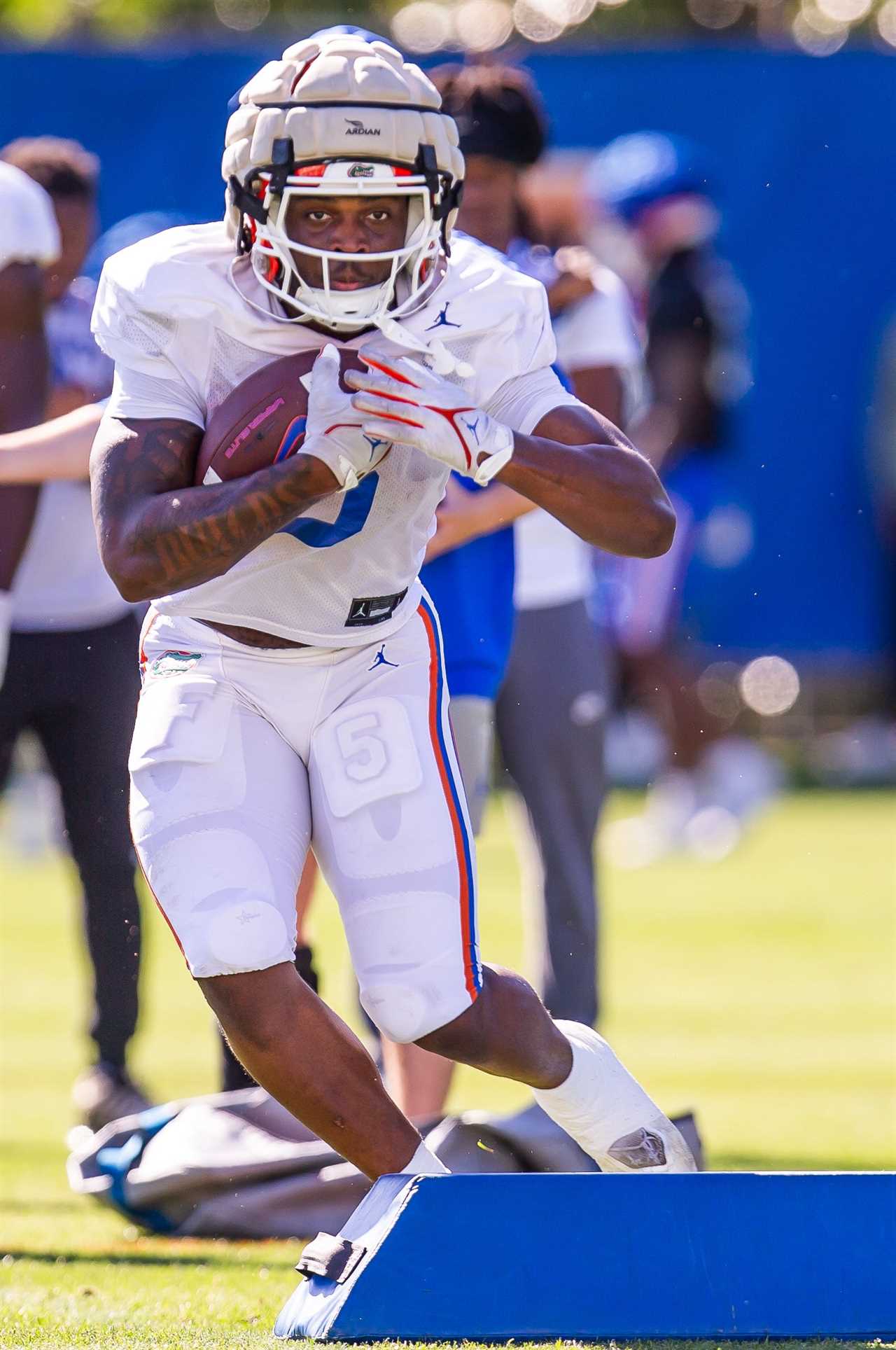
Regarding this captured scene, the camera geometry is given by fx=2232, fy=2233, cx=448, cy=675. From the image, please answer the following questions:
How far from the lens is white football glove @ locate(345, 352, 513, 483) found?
3270 mm

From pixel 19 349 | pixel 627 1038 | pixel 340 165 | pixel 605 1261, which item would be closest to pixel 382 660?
pixel 340 165

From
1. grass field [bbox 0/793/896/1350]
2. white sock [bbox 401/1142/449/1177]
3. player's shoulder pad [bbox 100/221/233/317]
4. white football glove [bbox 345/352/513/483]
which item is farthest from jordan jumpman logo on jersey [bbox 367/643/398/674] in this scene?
grass field [bbox 0/793/896/1350]

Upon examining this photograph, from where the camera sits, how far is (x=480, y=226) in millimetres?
4879

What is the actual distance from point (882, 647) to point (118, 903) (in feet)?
29.2

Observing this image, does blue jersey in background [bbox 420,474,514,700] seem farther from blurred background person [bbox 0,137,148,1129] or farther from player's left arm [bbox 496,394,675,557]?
player's left arm [bbox 496,394,675,557]

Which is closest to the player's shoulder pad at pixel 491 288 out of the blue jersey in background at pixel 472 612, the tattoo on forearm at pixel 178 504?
the tattoo on forearm at pixel 178 504

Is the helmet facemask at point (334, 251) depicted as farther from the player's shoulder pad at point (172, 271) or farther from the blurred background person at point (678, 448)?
the blurred background person at point (678, 448)

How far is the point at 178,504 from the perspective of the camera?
3.35 metres

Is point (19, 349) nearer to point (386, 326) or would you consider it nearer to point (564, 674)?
point (386, 326)

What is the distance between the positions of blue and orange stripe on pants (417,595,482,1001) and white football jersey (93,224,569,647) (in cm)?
13

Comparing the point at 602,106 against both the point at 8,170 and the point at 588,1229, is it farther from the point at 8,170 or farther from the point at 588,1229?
the point at 588,1229

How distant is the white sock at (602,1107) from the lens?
3748 millimetres

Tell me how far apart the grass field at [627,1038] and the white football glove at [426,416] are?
1.36 meters

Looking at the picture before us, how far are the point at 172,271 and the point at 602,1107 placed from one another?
1558mm
